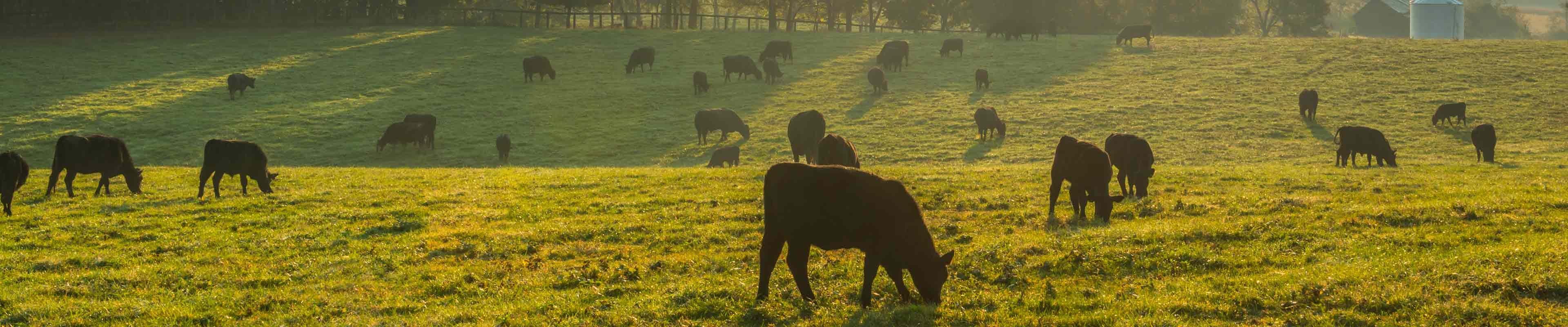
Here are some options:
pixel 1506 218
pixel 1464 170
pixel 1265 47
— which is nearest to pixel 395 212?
pixel 1506 218

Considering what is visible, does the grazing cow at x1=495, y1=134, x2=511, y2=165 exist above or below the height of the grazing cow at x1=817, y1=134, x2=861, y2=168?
below

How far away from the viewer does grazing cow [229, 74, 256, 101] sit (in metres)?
45.3

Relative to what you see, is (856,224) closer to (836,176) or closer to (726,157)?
(836,176)

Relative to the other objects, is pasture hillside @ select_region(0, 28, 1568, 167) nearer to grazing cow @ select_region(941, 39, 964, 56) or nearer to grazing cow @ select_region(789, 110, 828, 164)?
grazing cow @ select_region(941, 39, 964, 56)

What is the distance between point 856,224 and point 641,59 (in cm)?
4605

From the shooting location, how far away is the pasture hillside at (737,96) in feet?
116

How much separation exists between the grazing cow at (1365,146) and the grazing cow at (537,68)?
3568 cm

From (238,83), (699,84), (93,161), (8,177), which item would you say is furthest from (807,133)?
(238,83)

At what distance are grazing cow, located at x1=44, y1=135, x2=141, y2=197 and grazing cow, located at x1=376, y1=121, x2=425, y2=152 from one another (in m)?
15.0

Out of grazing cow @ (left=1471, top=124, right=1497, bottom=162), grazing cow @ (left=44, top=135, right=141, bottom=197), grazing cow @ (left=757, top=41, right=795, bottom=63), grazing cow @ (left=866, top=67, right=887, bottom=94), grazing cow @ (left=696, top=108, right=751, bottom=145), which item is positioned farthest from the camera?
grazing cow @ (left=757, top=41, right=795, bottom=63)

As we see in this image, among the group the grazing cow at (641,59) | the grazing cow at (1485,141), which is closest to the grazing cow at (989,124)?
the grazing cow at (1485,141)

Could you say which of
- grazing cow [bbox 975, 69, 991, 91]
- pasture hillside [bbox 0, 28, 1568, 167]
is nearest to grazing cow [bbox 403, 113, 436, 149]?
pasture hillside [bbox 0, 28, 1568, 167]

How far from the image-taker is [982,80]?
1885 inches

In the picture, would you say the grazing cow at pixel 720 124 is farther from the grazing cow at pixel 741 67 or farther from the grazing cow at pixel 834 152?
the grazing cow at pixel 834 152
